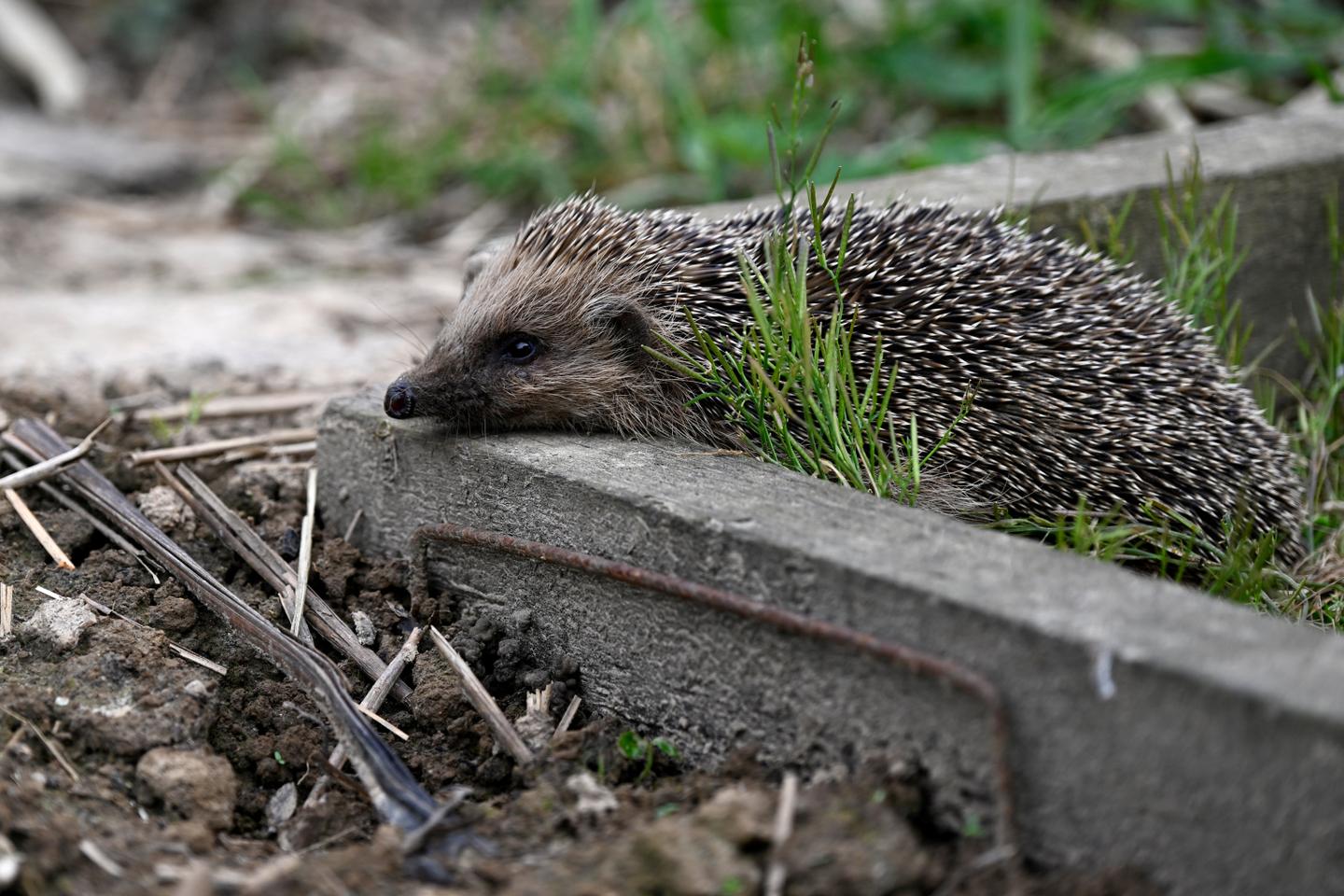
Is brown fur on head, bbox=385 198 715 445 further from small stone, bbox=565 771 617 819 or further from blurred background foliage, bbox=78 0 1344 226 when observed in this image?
blurred background foliage, bbox=78 0 1344 226

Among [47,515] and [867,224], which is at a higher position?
[867,224]

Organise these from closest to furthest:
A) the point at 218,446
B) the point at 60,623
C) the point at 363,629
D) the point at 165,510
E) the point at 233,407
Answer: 1. the point at 60,623
2. the point at 363,629
3. the point at 165,510
4. the point at 218,446
5. the point at 233,407

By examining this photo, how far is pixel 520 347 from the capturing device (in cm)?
409

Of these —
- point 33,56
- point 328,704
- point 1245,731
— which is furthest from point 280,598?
point 33,56

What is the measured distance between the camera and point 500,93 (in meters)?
9.10

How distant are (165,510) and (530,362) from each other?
3.61 ft

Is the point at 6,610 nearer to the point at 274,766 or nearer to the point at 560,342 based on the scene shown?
the point at 274,766

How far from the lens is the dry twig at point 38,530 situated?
3.72m

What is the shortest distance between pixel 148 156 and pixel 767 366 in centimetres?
747

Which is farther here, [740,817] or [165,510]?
[165,510]

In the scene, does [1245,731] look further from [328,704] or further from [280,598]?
[280,598]

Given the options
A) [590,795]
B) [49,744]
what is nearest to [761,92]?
[590,795]

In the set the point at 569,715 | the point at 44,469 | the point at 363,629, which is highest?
the point at 44,469

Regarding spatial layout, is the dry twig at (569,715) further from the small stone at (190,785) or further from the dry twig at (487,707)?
the small stone at (190,785)
